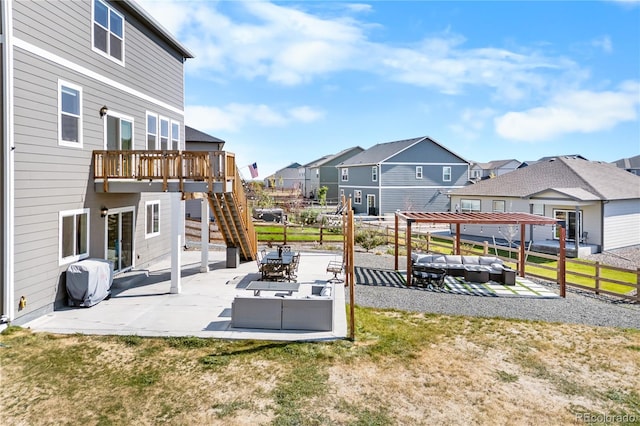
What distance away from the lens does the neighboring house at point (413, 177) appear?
125 feet

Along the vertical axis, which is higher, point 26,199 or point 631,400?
point 26,199

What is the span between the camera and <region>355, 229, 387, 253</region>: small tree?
20609 mm

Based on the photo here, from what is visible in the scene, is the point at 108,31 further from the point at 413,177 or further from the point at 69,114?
the point at 413,177

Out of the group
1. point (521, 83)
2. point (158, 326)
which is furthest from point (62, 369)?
point (521, 83)

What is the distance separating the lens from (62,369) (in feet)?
21.0

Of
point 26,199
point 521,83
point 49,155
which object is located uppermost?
point 521,83

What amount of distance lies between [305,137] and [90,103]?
66.6 meters

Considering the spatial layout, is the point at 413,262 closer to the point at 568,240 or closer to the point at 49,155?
the point at 49,155

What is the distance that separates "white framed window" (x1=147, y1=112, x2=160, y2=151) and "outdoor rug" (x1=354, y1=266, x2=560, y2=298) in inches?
344

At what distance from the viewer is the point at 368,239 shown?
2091 cm

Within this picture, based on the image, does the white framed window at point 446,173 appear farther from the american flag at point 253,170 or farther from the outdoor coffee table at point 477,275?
the outdoor coffee table at point 477,275

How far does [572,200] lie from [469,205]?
813 cm

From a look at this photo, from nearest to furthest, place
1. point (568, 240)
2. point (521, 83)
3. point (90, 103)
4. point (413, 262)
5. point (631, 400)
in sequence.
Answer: point (631, 400) → point (90, 103) → point (413, 262) → point (568, 240) → point (521, 83)

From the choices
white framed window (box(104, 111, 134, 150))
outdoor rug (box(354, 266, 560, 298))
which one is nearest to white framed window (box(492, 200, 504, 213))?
outdoor rug (box(354, 266, 560, 298))
